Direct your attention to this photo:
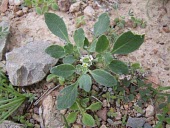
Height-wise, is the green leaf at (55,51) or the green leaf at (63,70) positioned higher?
the green leaf at (55,51)

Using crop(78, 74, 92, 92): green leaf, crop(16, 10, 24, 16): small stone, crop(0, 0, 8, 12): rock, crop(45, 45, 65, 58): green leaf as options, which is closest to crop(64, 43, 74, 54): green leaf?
crop(45, 45, 65, 58): green leaf

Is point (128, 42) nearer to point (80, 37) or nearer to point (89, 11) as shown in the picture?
point (80, 37)

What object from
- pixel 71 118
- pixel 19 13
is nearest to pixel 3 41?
pixel 19 13

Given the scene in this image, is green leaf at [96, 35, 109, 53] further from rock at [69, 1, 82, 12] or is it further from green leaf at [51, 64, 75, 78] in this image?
rock at [69, 1, 82, 12]

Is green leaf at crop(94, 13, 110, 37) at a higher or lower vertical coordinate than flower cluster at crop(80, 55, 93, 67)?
higher

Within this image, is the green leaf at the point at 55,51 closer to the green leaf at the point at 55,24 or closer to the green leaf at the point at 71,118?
the green leaf at the point at 55,24

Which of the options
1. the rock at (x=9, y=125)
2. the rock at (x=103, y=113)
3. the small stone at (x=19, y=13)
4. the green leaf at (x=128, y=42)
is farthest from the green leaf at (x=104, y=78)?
the small stone at (x=19, y=13)
